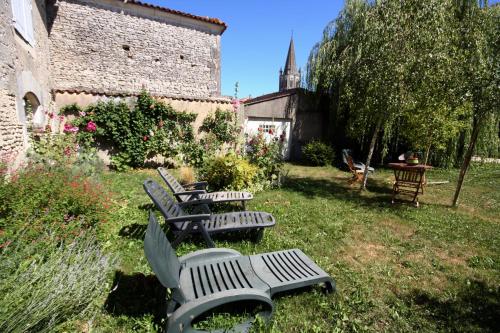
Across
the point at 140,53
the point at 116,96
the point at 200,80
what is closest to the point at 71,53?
the point at 140,53

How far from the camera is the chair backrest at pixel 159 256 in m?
2.00

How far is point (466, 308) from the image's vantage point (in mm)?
2758

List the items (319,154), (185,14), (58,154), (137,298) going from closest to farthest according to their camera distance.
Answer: (137,298)
(58,154)
(185,14)
(319,154)

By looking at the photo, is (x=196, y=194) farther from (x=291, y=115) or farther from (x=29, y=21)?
(x=291, y=115)

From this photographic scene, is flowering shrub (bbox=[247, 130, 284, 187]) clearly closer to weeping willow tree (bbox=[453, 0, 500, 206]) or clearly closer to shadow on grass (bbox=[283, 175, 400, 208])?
shadow on grass (bbox=[283, 175, 400, 208])

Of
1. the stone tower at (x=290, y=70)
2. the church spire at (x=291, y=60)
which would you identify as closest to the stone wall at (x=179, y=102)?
the stone tower at (x=290, y=70)

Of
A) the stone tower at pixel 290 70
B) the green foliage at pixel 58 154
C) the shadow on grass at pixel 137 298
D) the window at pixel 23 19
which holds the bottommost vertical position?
the shadow on grass at pixel 137 298

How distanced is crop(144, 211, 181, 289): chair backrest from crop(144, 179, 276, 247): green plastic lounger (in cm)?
91

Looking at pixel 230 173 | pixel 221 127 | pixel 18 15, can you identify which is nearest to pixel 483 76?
pixel 230 173

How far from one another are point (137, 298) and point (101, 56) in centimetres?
1037

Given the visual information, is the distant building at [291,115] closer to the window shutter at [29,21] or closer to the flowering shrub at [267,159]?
the flowering shrub at [267,159]

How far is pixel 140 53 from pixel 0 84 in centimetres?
707

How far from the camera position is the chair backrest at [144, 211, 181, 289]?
6.56ft

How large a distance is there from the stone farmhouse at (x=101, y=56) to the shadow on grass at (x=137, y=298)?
3.99 meters
